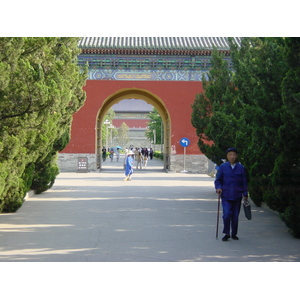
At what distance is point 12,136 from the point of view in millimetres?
10867

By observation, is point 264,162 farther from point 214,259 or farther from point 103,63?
point 103,63

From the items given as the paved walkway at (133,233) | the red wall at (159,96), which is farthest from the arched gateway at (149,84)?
the paved walkway at (133,233)

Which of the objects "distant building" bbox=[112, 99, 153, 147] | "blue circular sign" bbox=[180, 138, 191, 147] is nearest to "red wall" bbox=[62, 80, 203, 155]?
"blue circular sign" bbox=[180, 138, 191, 147]

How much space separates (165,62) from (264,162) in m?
19.8

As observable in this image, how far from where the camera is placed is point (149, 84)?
1185 inches

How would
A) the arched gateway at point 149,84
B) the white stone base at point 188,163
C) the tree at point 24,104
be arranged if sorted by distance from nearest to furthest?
1. the tree at point 24,104
2. the arched gateway at point 149,84
3. the white stone base at point 188,163

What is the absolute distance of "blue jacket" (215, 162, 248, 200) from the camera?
339 inches

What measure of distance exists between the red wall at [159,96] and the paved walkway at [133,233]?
49.1 feet

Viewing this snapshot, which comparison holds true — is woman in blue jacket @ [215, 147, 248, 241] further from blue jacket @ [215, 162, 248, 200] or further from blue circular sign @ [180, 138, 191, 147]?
blue circular sign @ [180, 138, 191, 147]

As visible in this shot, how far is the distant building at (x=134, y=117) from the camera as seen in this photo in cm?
8138

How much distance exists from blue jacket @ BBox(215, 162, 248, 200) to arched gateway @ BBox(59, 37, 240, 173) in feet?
70.1

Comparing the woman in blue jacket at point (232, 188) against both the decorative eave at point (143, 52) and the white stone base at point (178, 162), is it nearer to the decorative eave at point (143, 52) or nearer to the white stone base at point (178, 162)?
the white stone base at point (178, 162)

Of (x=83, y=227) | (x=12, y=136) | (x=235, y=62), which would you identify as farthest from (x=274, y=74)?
(x=235, y=62)

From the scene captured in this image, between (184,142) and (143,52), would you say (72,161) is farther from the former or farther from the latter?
(143,52)
